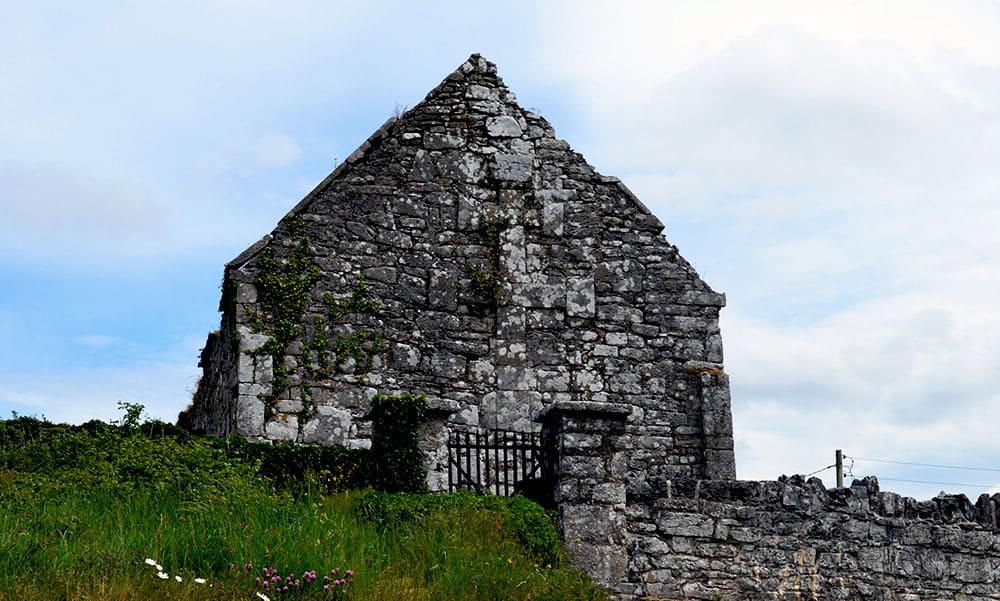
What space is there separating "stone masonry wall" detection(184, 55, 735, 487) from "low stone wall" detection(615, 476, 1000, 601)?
3.80 m

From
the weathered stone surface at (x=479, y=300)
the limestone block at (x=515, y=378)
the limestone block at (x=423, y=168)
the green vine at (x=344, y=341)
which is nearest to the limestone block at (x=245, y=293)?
the weathered stone surface at (x=479, y=300)

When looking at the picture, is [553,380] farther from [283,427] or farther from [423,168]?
[283,427]

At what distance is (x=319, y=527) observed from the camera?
1109cm

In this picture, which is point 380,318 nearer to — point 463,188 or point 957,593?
point 463,188

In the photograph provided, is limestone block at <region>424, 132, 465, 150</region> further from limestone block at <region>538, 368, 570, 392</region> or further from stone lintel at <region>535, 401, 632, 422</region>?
stone lintel at <region>535, 401, 632, 422</region>

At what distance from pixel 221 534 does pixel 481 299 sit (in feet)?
25.5

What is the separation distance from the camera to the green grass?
30.8ft

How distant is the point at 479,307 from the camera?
57.9ft

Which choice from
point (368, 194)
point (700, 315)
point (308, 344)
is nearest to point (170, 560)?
point (308, 344)

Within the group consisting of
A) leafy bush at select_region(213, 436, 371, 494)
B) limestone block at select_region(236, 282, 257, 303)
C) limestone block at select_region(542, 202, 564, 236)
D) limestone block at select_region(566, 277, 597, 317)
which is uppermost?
limestone block at select_region(542, 202, 564, 236)

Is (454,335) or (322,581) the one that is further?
(454,335)

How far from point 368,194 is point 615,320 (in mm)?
3865

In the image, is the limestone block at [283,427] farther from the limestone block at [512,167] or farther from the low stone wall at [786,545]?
the low stone wall at [786,545]

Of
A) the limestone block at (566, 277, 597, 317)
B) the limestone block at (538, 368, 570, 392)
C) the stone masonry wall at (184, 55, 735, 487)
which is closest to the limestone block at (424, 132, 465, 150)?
the stone masonry wall at (184, 55, 735, 487)
